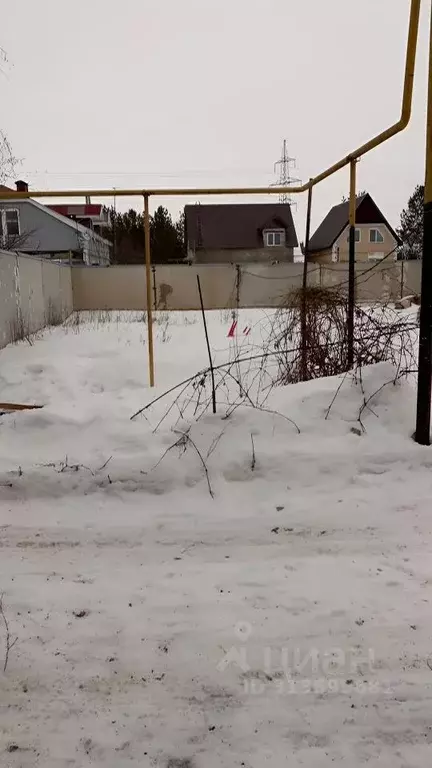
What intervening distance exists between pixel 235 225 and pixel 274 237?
324 cm

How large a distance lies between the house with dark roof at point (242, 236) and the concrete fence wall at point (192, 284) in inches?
663

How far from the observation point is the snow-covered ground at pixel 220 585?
1.53m

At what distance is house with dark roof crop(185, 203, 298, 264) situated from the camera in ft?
119

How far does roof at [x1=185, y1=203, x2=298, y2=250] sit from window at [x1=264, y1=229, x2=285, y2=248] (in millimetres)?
321

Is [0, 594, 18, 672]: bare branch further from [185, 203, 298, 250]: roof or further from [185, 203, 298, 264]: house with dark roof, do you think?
[185, 203, 298, 250]: roof

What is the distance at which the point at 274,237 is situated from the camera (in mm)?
36438

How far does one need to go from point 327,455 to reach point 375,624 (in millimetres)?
1266

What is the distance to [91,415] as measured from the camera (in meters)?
3.79

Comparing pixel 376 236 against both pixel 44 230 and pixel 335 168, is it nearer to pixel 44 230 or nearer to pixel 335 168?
pixel 44 230

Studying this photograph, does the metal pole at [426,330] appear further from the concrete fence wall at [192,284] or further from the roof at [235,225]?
the roof at [235,225]

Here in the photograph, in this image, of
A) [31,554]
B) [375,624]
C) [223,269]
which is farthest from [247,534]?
[223,269]

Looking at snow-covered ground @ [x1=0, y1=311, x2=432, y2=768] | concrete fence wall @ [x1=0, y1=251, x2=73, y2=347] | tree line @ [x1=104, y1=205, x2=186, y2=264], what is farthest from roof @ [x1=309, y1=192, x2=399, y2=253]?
snow-covered ground @ [x1=0, y1=311, x2=432, y2=768]

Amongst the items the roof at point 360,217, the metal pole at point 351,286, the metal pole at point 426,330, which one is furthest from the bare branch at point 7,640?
the roof at point 360,217

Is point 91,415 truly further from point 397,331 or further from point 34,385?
point 397,331
